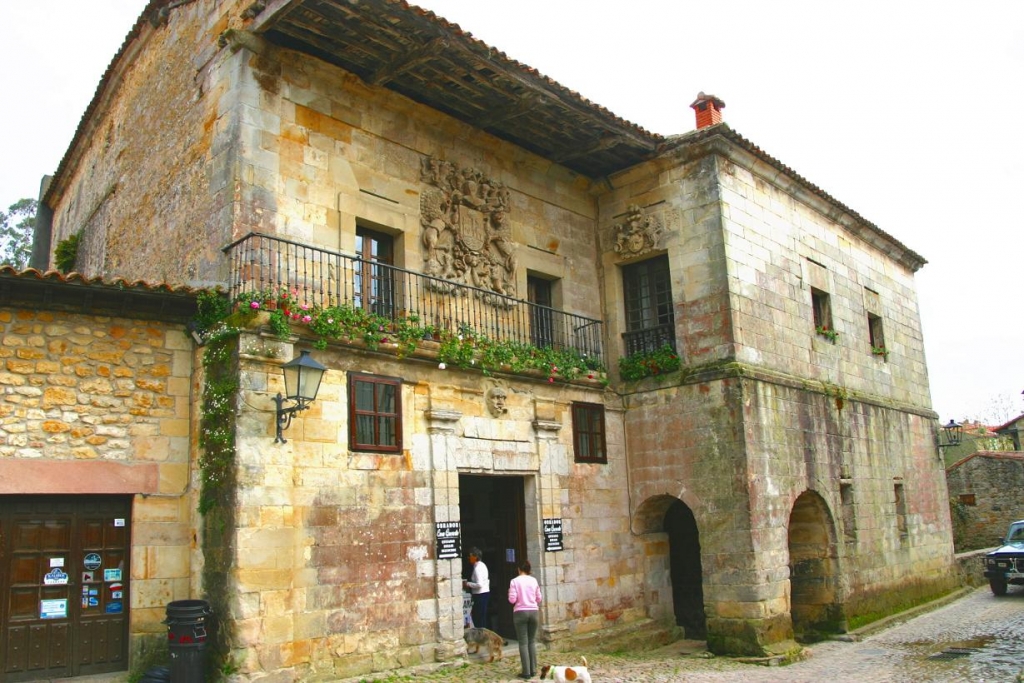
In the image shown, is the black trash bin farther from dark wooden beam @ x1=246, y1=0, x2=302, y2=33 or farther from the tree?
the tree

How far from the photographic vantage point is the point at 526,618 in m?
9.79

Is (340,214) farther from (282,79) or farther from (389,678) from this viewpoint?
(389,678)

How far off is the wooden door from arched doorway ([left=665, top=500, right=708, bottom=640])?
868cm

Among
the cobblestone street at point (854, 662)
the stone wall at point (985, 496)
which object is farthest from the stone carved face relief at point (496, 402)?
the stone wall at point (985, 496)

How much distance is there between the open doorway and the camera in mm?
12031

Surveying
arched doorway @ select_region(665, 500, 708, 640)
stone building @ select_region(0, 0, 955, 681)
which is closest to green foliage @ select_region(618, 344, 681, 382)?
stone building @ select_region(0, 0, 955, 681)

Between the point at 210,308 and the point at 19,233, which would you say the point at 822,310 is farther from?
the point at 19,233

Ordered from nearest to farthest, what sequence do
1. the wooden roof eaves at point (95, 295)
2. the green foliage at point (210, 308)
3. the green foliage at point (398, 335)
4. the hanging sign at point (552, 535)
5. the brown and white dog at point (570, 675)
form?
the brown and white dog at point (570, 675)
the wooden roof eaves at point (95, 295)
the green foliage at point (398, 335)
the green foliage at point (210, 308)
the hanging sign at point (552, 535)

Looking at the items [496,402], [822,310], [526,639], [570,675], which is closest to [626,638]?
[526,639]

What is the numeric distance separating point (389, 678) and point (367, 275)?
4.76 metres

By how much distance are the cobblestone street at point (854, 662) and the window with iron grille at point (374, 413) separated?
2.55 m

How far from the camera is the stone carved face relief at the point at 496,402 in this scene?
1149cm

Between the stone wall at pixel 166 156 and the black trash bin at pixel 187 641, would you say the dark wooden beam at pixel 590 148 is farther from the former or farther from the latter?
the black trash bin at pixel 187 641

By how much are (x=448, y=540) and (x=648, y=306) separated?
5461mm
